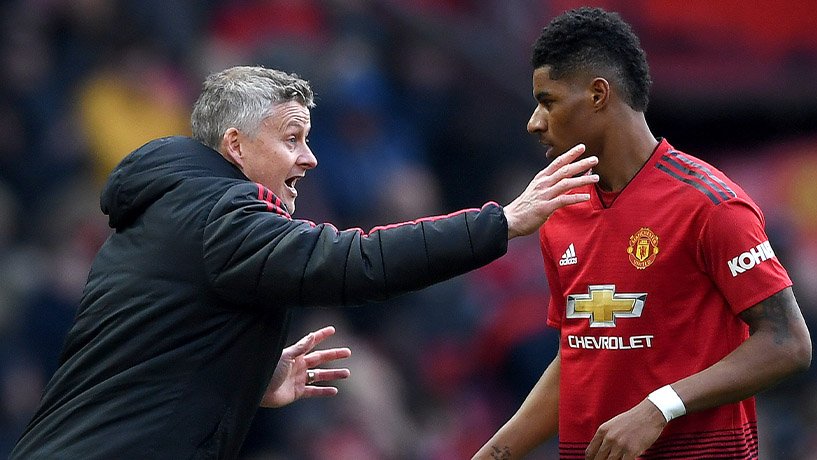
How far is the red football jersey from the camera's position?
3787 mm

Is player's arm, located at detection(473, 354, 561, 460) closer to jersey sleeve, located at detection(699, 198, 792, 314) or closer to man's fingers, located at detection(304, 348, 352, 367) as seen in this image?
man's fingers, located at detection(304, 348, 352, 367)

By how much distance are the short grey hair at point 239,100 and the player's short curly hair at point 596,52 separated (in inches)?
32.4

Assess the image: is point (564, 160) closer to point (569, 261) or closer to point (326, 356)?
point (569, 261)

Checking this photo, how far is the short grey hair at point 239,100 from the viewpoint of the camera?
4.18m

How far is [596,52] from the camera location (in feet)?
13.5

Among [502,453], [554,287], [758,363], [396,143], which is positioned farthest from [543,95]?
[396,143]

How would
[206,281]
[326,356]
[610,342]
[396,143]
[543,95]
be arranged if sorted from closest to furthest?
[206,281], [610,342], [543,95], [326,356], [396,143]

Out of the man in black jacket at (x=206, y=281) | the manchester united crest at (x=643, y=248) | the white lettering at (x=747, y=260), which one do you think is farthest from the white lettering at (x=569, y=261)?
the white lettering at (x=747, y=260)

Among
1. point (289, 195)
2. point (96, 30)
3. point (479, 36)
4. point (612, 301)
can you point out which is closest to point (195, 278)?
point (289, 195)

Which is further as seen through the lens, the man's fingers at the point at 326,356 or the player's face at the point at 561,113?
the man's fingers at the point at 326,356

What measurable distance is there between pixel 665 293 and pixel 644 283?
7 centimetres

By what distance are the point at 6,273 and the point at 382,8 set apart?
349 centimetres

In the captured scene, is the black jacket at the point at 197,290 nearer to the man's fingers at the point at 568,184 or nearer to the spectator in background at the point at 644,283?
the man's fingers at the point at 568,184

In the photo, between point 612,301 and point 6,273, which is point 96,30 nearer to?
point 6,273
